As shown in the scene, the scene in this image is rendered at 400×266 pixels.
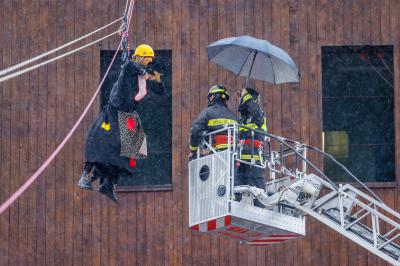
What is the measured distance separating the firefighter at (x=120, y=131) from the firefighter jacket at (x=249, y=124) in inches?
61.9

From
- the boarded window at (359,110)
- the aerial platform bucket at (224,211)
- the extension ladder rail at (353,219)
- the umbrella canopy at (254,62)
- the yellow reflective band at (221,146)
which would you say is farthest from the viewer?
the boarded window at (359,110)

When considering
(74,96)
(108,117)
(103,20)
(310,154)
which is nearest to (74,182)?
(74,96)

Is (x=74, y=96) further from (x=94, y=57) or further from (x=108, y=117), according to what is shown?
(x=108, y=117)

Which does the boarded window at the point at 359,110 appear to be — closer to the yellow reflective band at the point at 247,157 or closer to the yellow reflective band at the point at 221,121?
the yellow reflective band at the point at 247,157

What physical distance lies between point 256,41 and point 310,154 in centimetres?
514

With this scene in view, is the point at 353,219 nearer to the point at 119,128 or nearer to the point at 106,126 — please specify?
the point at 119,128

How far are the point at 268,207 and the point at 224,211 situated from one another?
908mm

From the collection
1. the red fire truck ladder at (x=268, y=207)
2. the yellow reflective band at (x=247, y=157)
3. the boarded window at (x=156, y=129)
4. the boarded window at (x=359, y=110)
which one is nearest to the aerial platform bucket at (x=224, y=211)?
the red fire truck ladder at (x=268, y=207)

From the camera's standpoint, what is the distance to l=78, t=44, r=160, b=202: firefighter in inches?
522

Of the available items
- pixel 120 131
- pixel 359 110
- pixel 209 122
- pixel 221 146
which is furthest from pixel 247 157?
pixel 359 110

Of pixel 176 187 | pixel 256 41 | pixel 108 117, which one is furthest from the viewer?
pixel 176 187

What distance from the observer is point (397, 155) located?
19266mm

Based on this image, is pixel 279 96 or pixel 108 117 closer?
pixel 108 117

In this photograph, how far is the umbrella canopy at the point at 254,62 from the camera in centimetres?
1491
